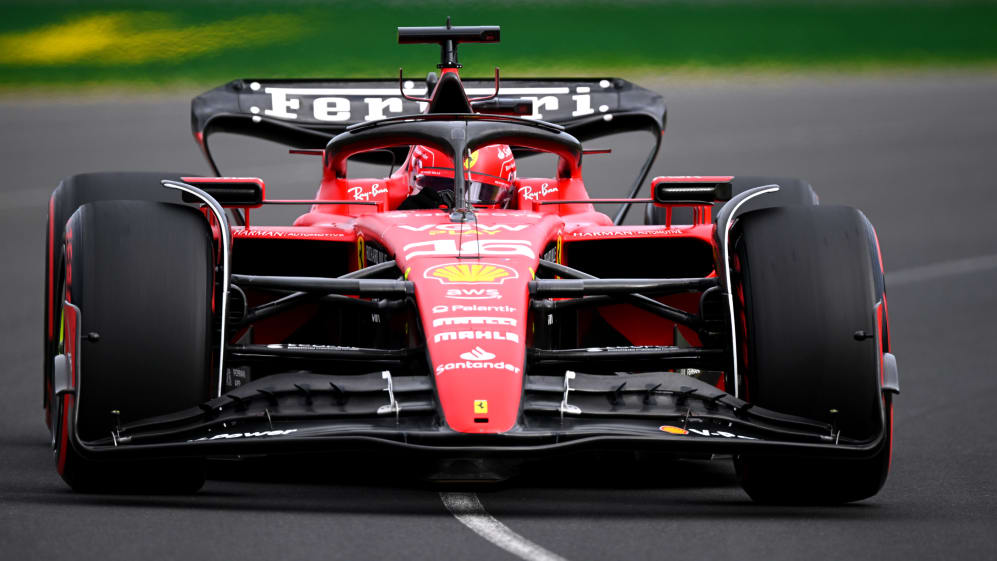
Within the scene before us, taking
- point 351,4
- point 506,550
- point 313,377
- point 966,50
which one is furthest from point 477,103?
point 966,50

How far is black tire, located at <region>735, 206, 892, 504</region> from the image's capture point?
6727 mm

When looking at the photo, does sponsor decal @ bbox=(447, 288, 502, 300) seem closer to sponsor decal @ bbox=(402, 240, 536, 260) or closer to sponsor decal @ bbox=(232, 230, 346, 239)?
sponsor decal @ bbox=(402, 240, 536, 260)

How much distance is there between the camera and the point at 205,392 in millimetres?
6770

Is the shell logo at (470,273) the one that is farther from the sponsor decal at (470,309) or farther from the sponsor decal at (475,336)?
the sponsor decal at (475,336)

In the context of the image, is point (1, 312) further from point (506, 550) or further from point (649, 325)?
point (506, 550)

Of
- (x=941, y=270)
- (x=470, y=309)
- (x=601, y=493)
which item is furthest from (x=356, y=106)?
(x=941, y=270)

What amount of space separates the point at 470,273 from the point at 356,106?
4.59 metres

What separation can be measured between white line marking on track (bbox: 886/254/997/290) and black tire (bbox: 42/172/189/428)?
8.88 m

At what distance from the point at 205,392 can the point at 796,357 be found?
2315mm

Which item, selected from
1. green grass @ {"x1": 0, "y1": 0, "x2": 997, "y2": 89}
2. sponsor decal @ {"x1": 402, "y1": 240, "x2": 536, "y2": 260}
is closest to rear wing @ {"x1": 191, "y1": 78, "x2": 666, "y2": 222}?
sponsor decal @ {"x1": 402, "y1": 240, "x2": 536, "y2": 260}

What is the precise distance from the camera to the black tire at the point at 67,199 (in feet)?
28.0

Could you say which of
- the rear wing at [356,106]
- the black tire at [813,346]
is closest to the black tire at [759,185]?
the rear wing at [356,106]

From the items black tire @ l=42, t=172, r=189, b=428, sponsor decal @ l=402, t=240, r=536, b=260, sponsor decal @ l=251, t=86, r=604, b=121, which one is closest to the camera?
sponsor decal @ l=402, t=240, r=536, b=260

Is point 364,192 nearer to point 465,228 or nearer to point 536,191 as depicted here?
point 536,191
